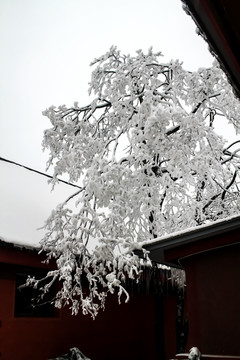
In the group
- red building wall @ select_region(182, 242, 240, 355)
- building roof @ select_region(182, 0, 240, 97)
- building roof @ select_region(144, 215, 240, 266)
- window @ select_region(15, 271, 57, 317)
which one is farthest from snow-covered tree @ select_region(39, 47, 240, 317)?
building roof @ select_region(182, 0, 240, 97)

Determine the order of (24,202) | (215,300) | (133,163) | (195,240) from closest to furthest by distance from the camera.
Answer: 1. (215,300)
2. (195,240)
3. (133,163)
4. (24,202)

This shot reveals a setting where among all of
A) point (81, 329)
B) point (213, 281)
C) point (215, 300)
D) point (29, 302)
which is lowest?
point (81, 329)

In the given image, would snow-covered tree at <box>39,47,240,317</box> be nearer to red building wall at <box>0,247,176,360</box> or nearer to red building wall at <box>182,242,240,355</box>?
red building wall at <box>0,247,176,360</box>

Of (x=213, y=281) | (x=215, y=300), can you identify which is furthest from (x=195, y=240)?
(x=215, y=300)

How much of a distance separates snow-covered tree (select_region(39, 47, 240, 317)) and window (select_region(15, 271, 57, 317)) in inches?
16.6

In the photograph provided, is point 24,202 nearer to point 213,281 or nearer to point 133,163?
point 133,163

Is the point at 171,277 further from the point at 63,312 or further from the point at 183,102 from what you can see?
the point at 183,102

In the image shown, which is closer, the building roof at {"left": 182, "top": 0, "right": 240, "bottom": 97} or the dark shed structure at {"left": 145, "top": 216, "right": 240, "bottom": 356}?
the building roof at {"left": 182, "top": 0, "right": 240, "bottom": 97}

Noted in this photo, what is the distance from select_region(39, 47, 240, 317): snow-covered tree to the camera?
820 cm

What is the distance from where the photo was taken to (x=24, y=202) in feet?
36.4

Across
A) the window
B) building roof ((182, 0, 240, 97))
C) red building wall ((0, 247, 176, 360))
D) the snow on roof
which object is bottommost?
red building wall ((0, 247, 176, 360))

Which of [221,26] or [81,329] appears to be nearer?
[221,26]

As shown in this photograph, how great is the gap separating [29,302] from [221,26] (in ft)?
26.2

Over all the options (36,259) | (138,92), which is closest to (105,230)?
(36,259)
